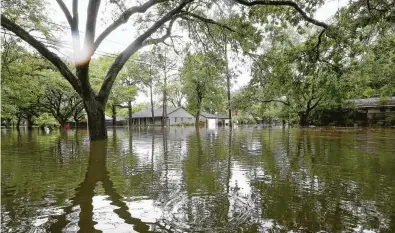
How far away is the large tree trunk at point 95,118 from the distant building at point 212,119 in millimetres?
53777

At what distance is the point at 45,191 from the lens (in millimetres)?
4398

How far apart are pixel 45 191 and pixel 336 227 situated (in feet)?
13.4

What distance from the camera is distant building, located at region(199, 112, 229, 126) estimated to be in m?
69.9

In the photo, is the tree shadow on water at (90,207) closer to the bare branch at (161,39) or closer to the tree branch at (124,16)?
the tree branch at (124,16)

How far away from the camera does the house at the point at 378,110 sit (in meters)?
33.8

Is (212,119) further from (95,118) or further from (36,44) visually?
(36,44)

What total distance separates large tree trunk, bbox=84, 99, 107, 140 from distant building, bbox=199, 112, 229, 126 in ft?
176

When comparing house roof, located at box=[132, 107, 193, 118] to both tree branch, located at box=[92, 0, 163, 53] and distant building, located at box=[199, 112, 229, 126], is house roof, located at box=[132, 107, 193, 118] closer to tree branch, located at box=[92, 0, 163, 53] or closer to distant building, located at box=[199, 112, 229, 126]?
distant building, located at box=[199, 112, 229, 126]

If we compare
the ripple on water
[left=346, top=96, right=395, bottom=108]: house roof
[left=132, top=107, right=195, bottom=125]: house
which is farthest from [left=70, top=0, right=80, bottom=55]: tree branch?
[left=132, top=107, right=195, bottom=125]: house

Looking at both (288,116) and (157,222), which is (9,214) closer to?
(157,222)

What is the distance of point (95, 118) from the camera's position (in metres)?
14.2

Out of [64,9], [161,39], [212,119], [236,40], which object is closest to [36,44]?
[64,9]

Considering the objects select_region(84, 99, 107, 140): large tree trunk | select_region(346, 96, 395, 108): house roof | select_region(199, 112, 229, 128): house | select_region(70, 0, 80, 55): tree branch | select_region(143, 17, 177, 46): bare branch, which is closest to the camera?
select_region(70, 0, 80, 55): tree branch

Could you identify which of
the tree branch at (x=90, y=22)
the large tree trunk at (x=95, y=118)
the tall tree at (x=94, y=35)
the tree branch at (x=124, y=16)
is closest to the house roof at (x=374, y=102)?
the tall tree at (x=94, y=35)
